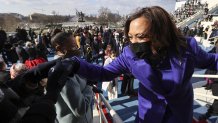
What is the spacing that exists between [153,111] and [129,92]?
4760mm

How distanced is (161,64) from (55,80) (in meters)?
0.63

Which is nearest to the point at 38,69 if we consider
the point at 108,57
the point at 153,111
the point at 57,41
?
the point at 153,111

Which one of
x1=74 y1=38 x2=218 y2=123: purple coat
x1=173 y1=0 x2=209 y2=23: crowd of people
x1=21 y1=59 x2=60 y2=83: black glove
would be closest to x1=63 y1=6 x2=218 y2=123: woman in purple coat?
x1=74 y1=38 x2=218 y2=123: purple coat

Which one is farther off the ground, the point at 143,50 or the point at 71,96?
the point at 143,50

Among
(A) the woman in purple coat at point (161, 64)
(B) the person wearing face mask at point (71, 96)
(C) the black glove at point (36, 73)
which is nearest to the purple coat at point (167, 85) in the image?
(A) the woman in purple coat at point (161, 64)

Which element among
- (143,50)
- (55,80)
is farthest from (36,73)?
(143,50)

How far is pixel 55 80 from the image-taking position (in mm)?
1034

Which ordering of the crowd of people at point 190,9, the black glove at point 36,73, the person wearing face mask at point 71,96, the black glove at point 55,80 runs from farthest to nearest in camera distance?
the crowd of people at point 190,9 → the person wearing face mask at point 71,96 → the black glove at point 36,73 → the black glove at point 55,80

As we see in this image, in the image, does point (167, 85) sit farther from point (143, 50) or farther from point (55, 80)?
point (55, 80)

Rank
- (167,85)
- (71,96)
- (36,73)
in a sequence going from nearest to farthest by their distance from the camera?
(36,73) < (167,85) < (71,96)

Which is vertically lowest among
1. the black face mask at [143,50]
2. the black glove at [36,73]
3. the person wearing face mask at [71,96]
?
the person wearing face mask at [71,96]

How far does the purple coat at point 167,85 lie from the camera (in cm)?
137

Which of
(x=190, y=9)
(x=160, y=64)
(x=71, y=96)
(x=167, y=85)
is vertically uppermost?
(x=190, y=9)

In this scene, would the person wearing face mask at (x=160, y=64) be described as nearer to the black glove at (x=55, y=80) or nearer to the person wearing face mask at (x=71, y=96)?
the black glove at (x=55, y=80)
